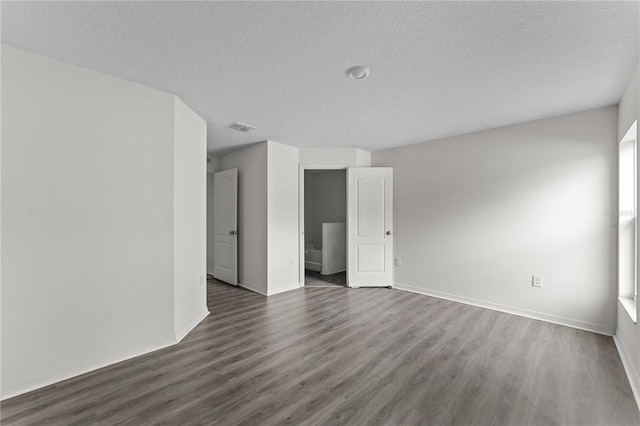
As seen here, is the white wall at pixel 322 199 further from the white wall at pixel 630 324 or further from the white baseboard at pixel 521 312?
the white wall at pixel 630 324

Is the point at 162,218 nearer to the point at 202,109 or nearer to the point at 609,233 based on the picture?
the point at 202,109

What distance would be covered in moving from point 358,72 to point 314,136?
1.92m

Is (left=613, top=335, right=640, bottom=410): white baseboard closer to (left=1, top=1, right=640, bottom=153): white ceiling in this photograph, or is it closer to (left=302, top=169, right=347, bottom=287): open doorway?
(left=1, top=1, right=640, bottom=153): white ceiling

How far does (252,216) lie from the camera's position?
14.9 ft

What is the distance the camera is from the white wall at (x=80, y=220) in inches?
75.5

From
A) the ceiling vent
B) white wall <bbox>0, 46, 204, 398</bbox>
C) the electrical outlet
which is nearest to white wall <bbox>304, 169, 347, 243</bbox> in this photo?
the ceiling vent

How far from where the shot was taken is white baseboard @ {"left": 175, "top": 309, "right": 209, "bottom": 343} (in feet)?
9.05

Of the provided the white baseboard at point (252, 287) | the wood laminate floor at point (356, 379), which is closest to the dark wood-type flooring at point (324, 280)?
the white baseboard at point (252, 287)

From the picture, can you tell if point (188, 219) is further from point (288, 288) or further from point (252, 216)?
point (288, 288)

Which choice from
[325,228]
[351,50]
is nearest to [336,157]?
[325,228]

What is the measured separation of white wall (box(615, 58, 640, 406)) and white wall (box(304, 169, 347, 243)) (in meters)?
4.55

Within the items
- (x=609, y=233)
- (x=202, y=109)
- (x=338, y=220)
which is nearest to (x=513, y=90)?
(x=609, y=233)

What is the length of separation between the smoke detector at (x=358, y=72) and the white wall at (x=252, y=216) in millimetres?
2325

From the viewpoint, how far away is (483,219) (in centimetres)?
380
